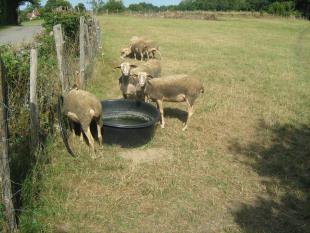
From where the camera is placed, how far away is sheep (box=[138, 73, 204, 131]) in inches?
324

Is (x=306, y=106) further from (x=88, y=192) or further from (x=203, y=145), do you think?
(x=88, y=192)

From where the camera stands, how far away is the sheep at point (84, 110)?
670 cm

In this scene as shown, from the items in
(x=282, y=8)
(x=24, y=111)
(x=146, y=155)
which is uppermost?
(x=282, y=8)

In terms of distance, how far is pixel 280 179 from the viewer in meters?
6.46

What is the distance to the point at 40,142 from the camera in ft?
20.5

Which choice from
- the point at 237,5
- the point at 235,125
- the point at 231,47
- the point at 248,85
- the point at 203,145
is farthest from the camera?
the point at 237,5

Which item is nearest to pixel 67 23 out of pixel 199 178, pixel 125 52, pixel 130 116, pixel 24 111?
pixel 125 52

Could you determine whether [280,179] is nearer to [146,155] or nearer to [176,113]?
[146,155]

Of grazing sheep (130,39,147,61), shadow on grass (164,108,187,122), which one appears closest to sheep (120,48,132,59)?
grazing sheep (130,39,147,61)

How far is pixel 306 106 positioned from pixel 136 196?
6.99 meters

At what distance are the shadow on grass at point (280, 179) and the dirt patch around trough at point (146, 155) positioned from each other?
4.84 feet

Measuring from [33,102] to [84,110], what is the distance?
42.7 inches

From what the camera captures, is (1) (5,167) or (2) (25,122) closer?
(1) (5,167)

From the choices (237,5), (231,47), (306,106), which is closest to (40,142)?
(306,106)
